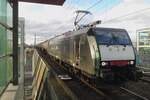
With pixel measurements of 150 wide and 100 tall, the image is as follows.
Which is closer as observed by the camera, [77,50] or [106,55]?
[106,55]

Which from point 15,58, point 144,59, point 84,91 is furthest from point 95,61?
point 144,59

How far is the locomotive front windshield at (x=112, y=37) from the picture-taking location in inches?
500

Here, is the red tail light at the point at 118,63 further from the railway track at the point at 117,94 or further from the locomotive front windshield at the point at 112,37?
the railway track at the point at 117,94

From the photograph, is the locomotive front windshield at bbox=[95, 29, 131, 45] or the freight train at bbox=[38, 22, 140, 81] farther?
the locomotive front windshield at bbox=[95, 29, 131, 45]

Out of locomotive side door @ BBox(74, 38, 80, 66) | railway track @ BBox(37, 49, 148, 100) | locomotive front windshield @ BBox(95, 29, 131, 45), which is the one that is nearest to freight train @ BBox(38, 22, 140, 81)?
locomotive front windshield @ BBox(95, 29, 131, 45)

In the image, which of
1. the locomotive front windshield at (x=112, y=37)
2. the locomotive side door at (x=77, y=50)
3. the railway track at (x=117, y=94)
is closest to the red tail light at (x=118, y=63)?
the locomotive front windshield at (x=112, y=37)

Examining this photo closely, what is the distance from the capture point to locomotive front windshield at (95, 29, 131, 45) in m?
12.7

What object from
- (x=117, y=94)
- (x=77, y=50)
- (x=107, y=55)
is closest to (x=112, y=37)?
(x=107, y=55)

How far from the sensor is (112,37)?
13.1 metres

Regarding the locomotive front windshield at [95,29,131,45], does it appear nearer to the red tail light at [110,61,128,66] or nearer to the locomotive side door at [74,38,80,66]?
the red tail light at [110,61,128,66]

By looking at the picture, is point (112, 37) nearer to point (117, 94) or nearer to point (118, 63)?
point (118, 63)

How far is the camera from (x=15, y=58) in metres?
6.56

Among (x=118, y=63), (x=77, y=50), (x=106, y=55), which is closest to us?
(x=106, y=55)

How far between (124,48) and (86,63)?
173 cm
